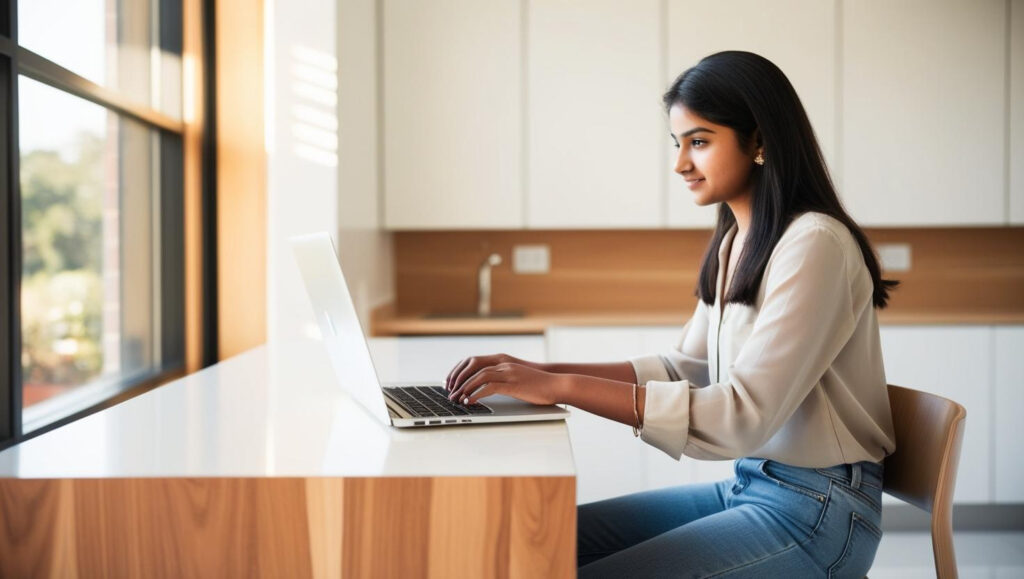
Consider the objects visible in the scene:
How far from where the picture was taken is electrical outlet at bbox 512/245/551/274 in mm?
3883

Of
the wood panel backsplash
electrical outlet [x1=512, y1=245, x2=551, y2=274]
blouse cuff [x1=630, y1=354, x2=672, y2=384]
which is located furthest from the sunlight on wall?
blouse cuff [x1=630, y1=354, x2=672, y2=384]

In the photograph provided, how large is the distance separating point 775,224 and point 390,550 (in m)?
0.73

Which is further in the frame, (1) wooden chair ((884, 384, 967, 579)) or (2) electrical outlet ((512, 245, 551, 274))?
(2) electrical outlet ((512, 245, 551, 274))

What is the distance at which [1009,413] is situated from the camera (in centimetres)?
331

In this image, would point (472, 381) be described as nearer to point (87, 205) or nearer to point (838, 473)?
point (838, 473)

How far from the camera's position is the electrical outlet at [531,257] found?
12.7ft

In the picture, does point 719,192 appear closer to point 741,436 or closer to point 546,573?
point 741,436

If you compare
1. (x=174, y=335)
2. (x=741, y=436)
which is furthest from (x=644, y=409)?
(x=174, y=335)

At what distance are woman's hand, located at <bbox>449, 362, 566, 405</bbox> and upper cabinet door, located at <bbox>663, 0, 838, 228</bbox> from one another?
2.34 metres

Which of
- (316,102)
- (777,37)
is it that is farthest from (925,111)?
(316,102)

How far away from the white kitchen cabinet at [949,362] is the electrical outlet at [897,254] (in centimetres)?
60

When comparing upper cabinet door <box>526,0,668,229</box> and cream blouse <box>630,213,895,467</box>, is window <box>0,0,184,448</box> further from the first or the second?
upper cabinet door <box>526,0,668,229</box>

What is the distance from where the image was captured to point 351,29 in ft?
9.75

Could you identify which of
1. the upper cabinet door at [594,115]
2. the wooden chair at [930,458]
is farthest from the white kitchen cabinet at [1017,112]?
the wooden chair at [930,458]
